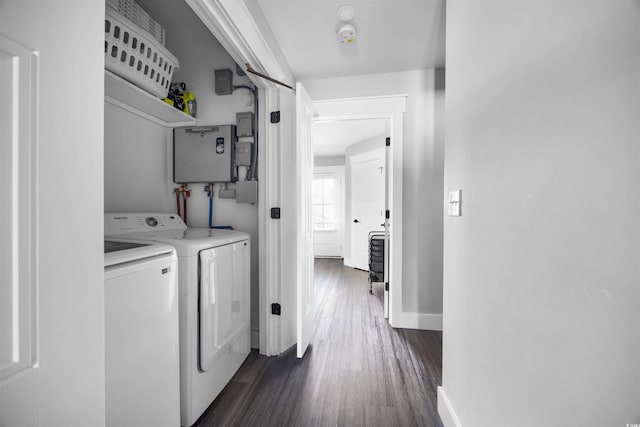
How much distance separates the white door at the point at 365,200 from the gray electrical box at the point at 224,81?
119 inches

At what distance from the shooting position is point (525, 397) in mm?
746

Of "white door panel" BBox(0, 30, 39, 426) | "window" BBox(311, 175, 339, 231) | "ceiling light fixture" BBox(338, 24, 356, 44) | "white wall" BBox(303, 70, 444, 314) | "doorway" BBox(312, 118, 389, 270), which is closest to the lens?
"white door panel" BBox(0, 30, 39, 426)

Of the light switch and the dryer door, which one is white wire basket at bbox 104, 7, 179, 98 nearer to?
the dryer door

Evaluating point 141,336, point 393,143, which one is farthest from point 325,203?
point 141,336

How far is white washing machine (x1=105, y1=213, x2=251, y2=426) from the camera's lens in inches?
51.3

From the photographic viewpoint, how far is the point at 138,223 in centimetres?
166

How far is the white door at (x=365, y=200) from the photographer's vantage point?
185 inches

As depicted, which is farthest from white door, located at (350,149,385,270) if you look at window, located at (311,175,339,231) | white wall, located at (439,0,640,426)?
white wall, located at (439,0,640,426)

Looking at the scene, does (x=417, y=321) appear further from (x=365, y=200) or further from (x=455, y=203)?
(x=365, y=200)

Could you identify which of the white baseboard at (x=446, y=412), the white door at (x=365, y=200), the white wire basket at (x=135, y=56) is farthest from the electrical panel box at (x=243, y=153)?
the white door at (x=365, y=200)

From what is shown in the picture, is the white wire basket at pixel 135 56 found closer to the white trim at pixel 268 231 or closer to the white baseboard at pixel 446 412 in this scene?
the white trim at pixel 268 231

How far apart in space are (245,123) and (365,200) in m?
3.34

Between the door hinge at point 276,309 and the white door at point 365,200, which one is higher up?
the white door at point 365,200

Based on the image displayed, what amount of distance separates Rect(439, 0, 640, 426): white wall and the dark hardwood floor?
518mm
